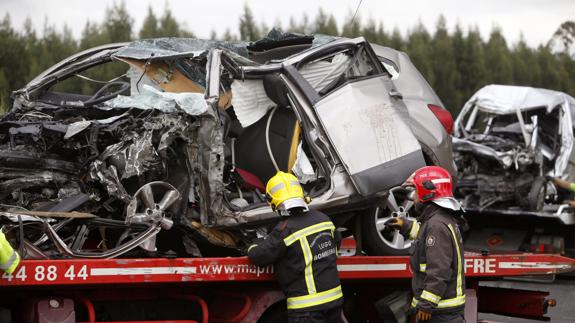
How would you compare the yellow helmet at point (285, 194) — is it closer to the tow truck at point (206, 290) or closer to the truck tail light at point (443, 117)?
the tow truck at point (206, 290)

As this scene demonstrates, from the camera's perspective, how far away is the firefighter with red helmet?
19.5ft

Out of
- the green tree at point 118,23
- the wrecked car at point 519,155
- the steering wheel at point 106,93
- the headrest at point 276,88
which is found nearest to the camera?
the headrest at point 276,88

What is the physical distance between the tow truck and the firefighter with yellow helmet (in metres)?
0.29

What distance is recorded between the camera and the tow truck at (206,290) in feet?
19.4

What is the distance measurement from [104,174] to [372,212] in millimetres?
2139

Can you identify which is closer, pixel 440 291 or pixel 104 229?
pixel 440 291

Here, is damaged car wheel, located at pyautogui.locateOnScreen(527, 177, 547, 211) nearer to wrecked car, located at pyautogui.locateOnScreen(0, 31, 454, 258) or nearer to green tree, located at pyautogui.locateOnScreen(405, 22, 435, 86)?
wrecked car, located at pyautogui.locateOnScreen(0, 31, 454, 258)

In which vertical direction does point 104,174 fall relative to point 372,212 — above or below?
above

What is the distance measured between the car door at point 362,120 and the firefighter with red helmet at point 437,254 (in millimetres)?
509

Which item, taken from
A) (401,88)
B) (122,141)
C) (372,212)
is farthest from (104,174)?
(401,88)

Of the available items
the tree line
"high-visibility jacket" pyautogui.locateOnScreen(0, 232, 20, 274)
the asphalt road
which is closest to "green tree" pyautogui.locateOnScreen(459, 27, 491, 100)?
the tree line

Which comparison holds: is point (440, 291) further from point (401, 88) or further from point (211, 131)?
point (401, 88)

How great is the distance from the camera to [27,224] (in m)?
5.91

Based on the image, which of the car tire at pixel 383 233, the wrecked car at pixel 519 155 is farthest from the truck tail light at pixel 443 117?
the wrecked car at pixel 519 155
